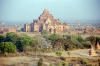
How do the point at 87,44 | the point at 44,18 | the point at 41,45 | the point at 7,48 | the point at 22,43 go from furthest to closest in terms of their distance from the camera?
1. the point at 44,18
2. the point at 87,44
3. the point at 41,45
4. the point at 22,43
5. the point at 7,48

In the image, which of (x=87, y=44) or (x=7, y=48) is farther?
(x=87, y=44)

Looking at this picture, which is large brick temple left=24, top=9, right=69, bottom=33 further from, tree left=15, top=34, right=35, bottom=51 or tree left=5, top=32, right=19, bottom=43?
tree left=15, top=34, right=35, bottom=51

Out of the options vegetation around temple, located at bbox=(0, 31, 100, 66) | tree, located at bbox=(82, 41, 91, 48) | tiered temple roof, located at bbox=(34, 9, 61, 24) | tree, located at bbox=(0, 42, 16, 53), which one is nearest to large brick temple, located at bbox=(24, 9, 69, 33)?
tiered temple roof, located at bbox=(34, 9, 61, 24)

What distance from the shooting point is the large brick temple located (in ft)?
37.9

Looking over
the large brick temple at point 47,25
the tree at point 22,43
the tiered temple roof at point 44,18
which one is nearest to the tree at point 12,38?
the tree at point 22,43

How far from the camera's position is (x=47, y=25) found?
12055 mm

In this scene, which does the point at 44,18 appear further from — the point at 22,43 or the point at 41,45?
the point at 22,43

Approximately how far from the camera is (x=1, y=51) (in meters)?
7.86

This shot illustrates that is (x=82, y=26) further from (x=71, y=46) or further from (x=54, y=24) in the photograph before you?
(x=71, y=46)

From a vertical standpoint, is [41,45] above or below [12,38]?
below

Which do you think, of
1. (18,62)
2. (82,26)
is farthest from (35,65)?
(82,26)

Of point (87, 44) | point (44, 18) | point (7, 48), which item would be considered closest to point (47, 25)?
point (44, 18)

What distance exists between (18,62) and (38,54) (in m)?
1.26

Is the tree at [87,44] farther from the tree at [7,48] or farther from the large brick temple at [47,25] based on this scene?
the tree at [7,48]
